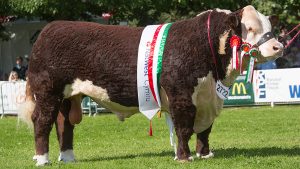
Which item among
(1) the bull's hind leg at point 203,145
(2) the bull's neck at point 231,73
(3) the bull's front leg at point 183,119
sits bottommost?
(1) the bull's hind leg at point 203,145

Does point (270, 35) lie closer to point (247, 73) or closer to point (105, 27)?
point (247, 73)

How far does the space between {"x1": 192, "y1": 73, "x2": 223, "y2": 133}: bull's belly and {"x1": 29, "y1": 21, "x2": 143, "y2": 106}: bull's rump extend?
37.4 inches

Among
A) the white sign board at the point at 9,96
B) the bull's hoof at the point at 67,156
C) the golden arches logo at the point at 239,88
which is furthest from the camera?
the white sign board at the point at 9,96

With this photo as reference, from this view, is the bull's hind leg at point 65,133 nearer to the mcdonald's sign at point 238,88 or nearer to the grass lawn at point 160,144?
the grass lawn at point 160,144

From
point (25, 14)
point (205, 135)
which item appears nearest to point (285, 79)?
point (25, 14)

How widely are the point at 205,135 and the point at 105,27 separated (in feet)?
7.52

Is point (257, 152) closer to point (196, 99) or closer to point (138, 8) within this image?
point (196, 99)

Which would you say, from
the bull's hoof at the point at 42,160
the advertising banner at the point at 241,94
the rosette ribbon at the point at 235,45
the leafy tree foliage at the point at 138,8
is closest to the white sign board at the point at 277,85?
the advertising banner at the point at 241,94

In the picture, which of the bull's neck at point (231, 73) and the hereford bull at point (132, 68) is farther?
the bull's neck at point (231, 73)

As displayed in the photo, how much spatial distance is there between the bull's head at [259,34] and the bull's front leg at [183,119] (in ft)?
4.14

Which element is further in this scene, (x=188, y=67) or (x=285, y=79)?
(x=285, y=79)

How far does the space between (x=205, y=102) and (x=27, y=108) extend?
2838mm

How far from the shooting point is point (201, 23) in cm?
1065

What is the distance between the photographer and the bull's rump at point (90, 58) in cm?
1068
